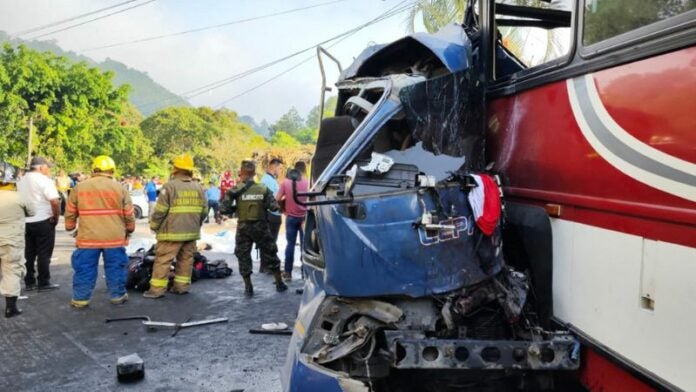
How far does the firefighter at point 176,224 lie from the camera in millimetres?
6516

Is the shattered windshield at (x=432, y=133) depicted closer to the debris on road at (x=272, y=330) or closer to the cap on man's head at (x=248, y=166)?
the debris on road at (x=272, y=330)

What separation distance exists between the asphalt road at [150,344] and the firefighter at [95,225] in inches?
14.9

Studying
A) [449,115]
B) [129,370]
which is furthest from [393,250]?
[129,370]

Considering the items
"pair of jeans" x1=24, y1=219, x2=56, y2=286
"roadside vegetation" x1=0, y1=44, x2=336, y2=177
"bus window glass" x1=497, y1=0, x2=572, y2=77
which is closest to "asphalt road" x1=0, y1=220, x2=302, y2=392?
"pair of jeans" x1=24, y1=219, x2=56, y2=286

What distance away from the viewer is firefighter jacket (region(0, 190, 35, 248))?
5.61 m

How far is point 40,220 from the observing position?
6.84 meters

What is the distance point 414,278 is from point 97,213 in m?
4.76

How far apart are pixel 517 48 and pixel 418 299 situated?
2051mm

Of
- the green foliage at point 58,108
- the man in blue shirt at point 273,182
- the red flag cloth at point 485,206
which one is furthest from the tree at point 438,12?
the green foliage at point 58,108

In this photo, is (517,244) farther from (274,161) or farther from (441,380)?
(274,161)

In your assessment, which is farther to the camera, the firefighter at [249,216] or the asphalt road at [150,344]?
the firefighter at [249,216]

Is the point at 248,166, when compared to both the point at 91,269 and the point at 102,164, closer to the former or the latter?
the point at 102,164

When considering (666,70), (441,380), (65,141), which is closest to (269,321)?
(441,380)

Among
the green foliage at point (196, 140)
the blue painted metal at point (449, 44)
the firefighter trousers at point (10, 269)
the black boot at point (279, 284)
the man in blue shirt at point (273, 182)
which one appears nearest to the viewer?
the blue painted metal at point (449, 44)
